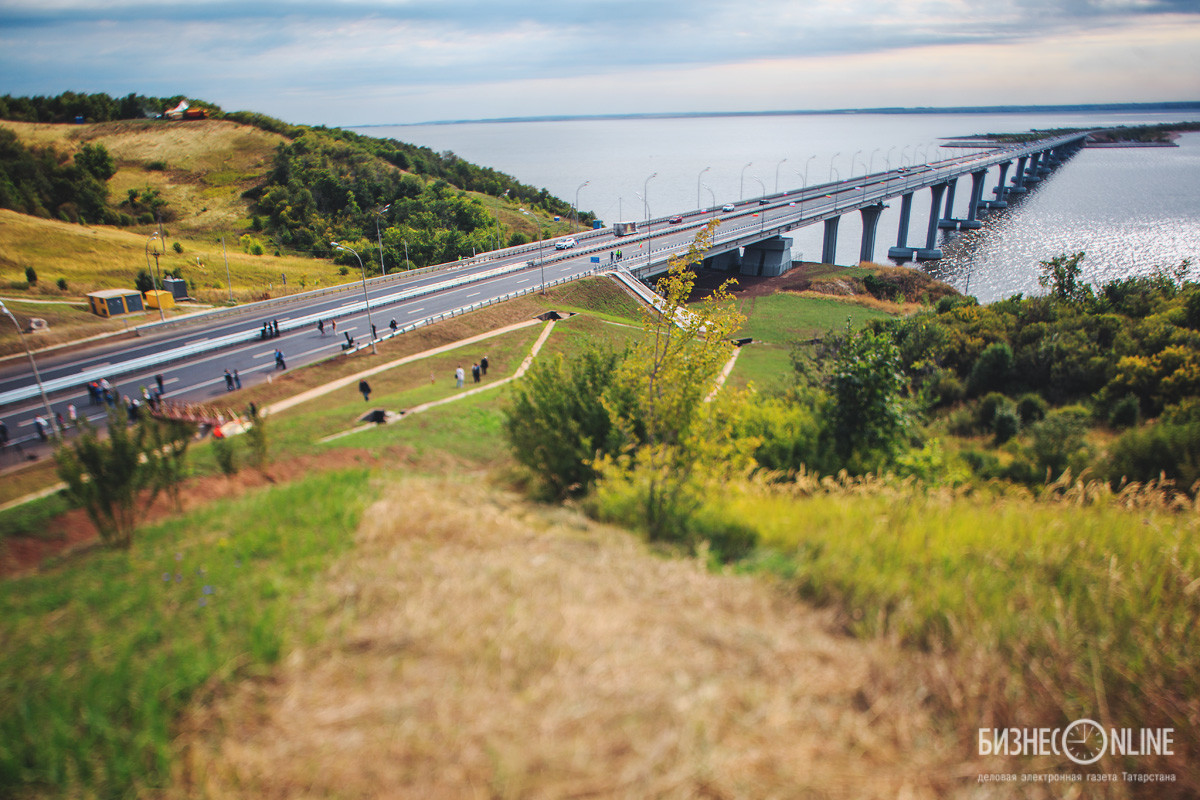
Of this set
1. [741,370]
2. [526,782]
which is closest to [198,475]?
[526,782]

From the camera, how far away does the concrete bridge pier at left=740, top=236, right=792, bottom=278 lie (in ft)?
252

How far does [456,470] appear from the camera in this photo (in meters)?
17.8

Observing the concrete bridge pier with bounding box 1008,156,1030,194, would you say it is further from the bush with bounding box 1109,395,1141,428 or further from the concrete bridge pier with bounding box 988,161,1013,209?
the bush with bounding box 1109,395,1141,428

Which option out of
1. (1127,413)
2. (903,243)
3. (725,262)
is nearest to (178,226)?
(725,262)

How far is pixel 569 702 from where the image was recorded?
528 centimetres

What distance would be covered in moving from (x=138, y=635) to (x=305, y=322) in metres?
40.2

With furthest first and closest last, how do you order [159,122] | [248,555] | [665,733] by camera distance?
[159,122] → [248,555] → [665,733]

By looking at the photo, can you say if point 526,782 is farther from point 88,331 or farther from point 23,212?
point 23,212

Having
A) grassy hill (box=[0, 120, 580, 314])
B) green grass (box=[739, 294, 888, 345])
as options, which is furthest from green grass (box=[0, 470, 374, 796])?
green grass (box=[739, 294, 888, 345])

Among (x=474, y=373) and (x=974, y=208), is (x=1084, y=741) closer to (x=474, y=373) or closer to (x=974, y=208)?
(x=474, y=373)

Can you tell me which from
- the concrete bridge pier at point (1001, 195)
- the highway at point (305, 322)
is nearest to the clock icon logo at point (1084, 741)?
the highway at point (305, 322)

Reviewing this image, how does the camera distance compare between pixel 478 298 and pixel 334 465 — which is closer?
pixel 334 465

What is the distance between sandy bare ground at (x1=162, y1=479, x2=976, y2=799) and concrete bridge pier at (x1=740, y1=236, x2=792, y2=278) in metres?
74.4

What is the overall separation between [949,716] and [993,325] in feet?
121
